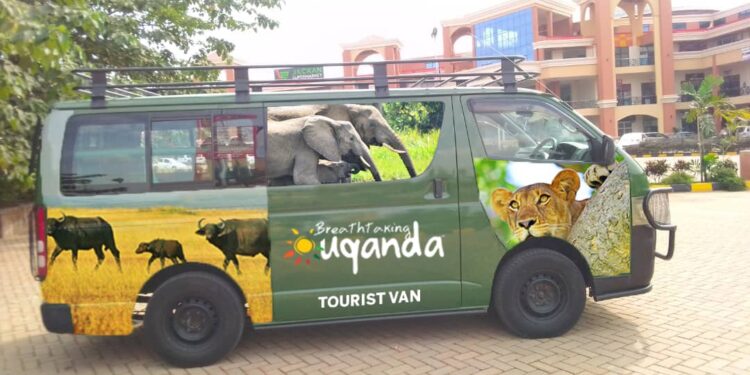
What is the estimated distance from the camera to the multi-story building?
4766cm

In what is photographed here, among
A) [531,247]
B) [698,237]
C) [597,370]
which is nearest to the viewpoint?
[597,370]

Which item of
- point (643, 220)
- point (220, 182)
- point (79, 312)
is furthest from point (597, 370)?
point (79, 312)

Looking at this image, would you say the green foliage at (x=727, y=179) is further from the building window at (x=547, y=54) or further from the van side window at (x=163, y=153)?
the building window at (x=547, y=54)

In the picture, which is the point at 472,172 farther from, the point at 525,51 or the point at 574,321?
the point at 525,51

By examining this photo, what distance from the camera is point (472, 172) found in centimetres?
457

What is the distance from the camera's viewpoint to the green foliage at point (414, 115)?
181 inches

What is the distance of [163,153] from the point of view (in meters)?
4.28

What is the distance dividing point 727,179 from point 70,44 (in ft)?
58.4

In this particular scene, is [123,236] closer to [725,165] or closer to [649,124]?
[725,165]

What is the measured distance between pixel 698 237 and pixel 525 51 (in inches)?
1722

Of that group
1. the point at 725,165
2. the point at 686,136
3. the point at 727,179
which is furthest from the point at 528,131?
the point at 686,136

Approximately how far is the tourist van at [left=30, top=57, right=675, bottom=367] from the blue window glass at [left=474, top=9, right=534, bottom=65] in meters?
45.5

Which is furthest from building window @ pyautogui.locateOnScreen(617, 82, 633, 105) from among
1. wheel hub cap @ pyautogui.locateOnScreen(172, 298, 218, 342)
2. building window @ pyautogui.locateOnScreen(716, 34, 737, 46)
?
wheel hub cap @ pyautogui.locateOnScreen(172, 298, 218, 342)

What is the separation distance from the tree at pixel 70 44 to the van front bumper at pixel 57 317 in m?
1.56
